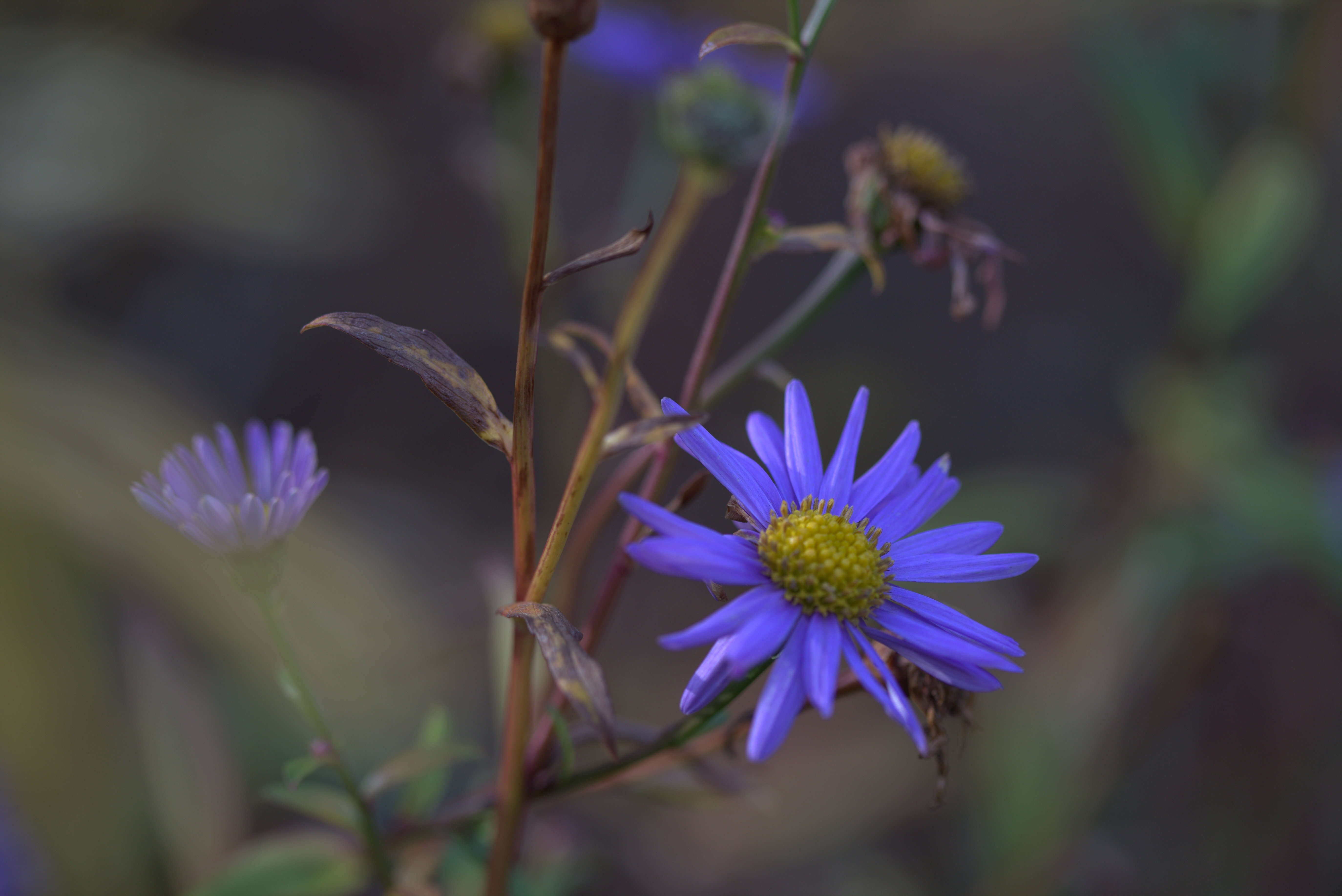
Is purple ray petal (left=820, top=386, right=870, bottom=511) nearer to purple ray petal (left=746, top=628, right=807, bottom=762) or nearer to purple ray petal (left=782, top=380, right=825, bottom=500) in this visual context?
purple ray petal (left=782, top=380, right=825, bottom=500)

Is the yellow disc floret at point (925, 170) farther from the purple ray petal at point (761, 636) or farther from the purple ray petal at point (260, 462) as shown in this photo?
the purple ray petal at point (260, 462)

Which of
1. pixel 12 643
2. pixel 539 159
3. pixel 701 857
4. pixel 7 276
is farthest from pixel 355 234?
pixel 539 159

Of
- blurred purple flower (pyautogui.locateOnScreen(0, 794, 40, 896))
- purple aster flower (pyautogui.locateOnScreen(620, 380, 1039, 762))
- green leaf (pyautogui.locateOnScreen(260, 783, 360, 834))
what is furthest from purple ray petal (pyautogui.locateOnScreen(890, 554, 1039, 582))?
blurred purple flower (pyautogui.locateOnScreen(0, 794, 40, 896))

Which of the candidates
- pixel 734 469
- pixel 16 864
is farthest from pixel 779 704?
pixel 16 864

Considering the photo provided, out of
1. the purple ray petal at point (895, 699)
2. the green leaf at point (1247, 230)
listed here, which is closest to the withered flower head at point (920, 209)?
the purple ray petal at point (895, 699)

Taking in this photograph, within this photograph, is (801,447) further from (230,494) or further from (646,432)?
(230,494)

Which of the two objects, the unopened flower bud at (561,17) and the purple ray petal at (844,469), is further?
the purple ray petal at (844,469)

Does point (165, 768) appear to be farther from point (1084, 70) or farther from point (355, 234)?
point (1084, 70)
